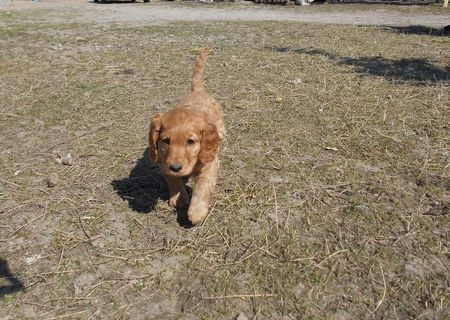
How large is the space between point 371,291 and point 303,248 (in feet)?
1.83

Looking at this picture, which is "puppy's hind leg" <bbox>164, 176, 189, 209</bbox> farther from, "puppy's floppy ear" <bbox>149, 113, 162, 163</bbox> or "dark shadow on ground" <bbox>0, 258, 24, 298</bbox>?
"dark shadow on ground" <bbox>0, 258, 24, 298</bbox>

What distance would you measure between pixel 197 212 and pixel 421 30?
32.5 ft

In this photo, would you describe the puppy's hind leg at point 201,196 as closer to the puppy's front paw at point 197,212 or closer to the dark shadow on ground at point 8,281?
the puppy's front paw at point 197,212

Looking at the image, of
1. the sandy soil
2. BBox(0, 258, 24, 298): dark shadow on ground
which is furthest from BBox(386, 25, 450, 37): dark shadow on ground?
BBox(0, 258, 24, 298): dark shadow on ground

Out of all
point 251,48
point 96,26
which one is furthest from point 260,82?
point 96,26

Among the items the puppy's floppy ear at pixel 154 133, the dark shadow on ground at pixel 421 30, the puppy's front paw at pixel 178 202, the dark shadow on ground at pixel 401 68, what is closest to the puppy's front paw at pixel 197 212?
the puppy's front paw at pixel 178 202

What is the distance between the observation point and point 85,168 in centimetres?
406

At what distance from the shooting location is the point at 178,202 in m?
3.42

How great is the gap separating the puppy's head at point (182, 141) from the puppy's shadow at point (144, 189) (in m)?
0.47

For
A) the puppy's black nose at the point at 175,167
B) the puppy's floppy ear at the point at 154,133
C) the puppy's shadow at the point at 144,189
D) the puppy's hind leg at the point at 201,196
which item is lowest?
the puppy's shadow at the point at 144,189

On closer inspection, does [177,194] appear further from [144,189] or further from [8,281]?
[8,281]

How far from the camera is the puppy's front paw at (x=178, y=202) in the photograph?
341cm

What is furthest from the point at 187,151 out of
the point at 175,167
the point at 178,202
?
the point at 178,202

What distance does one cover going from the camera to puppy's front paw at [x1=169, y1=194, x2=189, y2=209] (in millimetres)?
3408
